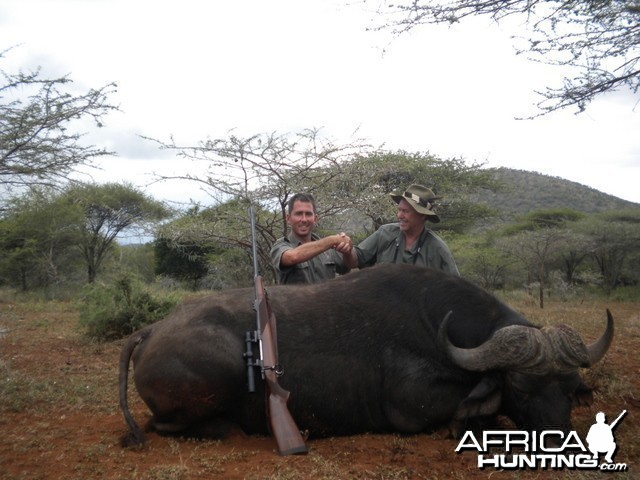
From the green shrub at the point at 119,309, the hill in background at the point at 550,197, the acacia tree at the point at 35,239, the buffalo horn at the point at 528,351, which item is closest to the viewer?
the buffalo horn at the point at 528,351

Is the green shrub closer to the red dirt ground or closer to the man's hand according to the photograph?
the red dirt ground

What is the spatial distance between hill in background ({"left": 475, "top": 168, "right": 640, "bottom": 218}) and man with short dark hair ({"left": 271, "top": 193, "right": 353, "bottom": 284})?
3319 cm

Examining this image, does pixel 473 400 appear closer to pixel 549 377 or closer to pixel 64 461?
pixel 549 377

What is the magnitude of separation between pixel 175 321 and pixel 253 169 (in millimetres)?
4335

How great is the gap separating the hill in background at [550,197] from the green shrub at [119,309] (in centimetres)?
3080

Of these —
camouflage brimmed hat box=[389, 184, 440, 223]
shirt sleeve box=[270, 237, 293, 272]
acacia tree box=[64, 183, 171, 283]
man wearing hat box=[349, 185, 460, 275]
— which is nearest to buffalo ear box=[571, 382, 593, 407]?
man wearing hat box=[349, 185, 460, 275]

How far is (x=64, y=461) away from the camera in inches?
146

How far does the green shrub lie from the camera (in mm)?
9180

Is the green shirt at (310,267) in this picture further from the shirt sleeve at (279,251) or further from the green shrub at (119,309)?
the green shrub at (119,309)

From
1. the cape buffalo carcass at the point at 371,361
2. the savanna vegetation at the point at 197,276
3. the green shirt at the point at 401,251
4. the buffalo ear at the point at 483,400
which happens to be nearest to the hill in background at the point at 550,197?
the savanna vegetation at the point at 197,276

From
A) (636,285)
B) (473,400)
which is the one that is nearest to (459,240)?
(636,285)

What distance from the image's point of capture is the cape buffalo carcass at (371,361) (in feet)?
13.1
